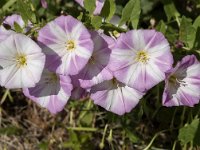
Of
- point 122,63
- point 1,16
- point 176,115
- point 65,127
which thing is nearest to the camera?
point 122,63

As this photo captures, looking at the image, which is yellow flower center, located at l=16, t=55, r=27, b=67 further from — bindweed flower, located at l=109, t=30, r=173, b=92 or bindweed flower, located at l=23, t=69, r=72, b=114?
bindweed flower, located at l=109, t=30, r=173, b=92

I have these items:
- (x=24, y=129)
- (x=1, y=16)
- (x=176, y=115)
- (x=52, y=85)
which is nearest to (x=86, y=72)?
(x=52, y=85)

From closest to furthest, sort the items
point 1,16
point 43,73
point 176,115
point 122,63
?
1. point 122,63
2. point 43,73
3. point 1,16
4. point 176,115

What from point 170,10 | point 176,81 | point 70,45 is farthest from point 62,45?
point 170,10

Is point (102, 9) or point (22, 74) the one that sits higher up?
point (102, 9)

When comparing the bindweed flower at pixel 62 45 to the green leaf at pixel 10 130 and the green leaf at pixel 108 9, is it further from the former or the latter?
the green leaf at pixel 10 130

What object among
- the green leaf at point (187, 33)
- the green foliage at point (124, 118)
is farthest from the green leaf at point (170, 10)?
the green leaf at point (187, 33)

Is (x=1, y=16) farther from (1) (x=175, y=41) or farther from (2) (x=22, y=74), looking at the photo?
(1) (x=175, y=41)
